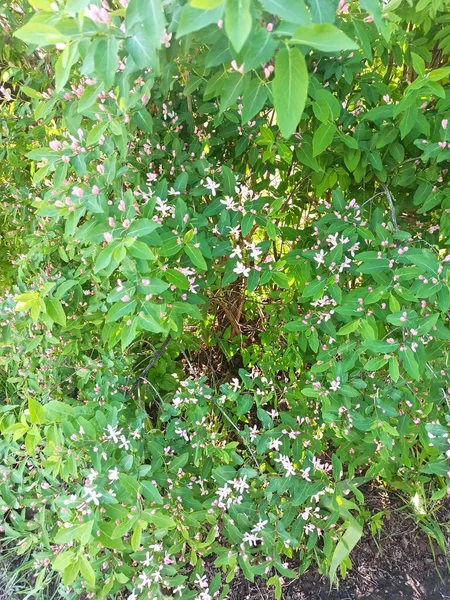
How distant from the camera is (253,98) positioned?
2.51ft

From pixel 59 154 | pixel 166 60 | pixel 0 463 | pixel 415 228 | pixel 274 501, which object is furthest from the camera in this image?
pixel 0 463

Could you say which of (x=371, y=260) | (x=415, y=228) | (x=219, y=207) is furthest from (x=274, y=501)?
(x=415, y=228)

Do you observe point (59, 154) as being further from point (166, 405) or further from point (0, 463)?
point (0, 463)

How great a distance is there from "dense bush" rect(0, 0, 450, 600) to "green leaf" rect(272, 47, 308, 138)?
0.18 m

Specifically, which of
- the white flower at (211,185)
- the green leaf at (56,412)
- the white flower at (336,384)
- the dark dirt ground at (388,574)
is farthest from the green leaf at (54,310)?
the dark dirt ground at (388,574)

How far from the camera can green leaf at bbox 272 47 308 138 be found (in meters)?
0.58

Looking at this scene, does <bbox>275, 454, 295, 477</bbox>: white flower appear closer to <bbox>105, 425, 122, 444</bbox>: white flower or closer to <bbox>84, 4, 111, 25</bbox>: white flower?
<bbox>105, 425, 122, 444</bbox>: white flower

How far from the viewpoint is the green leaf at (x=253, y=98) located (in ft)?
2.48

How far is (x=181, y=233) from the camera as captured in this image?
4.13 ft

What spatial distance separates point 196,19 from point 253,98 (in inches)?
8.6

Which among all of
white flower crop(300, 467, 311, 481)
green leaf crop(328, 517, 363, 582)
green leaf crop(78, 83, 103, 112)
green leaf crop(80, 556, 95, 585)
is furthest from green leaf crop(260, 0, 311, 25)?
green leaf crop(328, 517, 363, 582)

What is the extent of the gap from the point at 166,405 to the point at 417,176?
1148mm

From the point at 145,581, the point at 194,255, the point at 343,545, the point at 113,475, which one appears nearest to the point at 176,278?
the point at 194,255

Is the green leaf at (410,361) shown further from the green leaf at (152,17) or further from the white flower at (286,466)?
the green leaf at (152,17)
